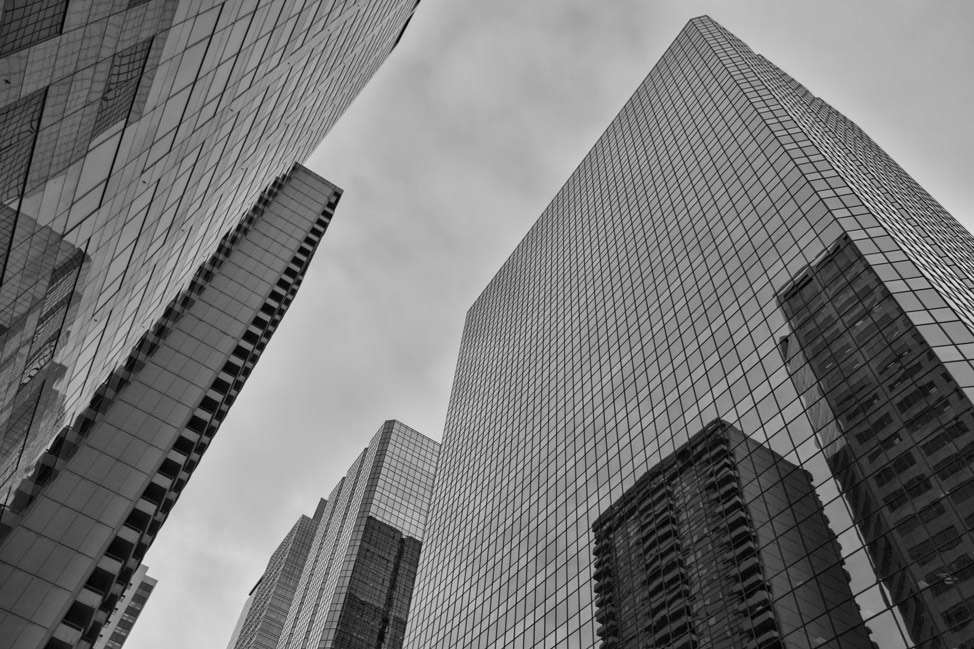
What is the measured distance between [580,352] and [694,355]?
2725cm

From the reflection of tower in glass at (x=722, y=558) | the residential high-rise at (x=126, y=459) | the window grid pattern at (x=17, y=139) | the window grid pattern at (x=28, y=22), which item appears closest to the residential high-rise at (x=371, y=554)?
the residential high-rise at (x=126, y=459)

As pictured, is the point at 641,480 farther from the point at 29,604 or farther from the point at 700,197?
the point at 29,604

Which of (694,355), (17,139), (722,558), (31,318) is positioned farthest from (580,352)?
(17,139)

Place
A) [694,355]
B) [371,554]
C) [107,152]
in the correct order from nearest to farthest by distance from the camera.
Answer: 1. [107,152]
2. [694,355]
3. [371,554]

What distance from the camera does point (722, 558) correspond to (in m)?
45.9

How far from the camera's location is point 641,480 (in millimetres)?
61031

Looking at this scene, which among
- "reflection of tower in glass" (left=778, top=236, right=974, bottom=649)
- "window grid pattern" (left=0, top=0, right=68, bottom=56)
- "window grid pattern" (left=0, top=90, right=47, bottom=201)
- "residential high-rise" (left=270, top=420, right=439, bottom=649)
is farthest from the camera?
"residential high-rise" (left=270, top=420, right=439, bottom=649)

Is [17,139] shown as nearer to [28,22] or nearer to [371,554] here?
[28,22]

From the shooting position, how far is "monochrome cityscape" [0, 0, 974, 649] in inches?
712

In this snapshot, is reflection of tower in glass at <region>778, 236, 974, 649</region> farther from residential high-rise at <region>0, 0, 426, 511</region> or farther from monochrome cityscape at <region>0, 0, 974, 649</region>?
residential high-rise at <region>0, 0, 426, 511</region>

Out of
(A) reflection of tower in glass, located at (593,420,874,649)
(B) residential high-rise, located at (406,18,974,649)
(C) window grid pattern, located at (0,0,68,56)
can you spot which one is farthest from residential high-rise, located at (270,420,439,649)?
(C) window grid pattern, located at (0,0,68,56)

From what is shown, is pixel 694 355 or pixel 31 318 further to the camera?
pixel 694 355

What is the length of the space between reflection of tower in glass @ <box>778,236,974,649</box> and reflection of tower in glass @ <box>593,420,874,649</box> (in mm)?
2999

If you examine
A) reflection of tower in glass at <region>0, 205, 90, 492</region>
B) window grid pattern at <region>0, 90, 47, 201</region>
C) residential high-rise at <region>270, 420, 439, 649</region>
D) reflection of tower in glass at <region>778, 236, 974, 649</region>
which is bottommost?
window grid pattern at <region>0, 90, 47, 201</region>
